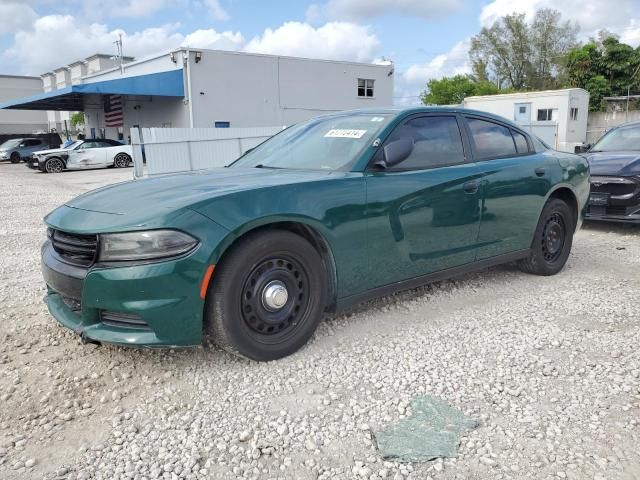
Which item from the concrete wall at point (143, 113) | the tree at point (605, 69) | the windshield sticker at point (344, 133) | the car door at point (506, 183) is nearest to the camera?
the windshield sticker at point (344, 133)

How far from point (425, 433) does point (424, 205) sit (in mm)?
1736

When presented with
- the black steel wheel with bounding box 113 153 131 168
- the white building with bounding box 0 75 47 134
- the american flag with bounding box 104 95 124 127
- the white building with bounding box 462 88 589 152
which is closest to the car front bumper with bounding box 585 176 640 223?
the black steel wheel with bounding box 113 153 131 168

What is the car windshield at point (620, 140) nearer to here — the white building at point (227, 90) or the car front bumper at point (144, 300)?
the car front bumper at point (144, 300)

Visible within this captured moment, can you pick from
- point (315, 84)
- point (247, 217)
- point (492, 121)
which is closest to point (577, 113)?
point (315, 84)

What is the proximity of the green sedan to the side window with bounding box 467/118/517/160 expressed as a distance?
0.04ft

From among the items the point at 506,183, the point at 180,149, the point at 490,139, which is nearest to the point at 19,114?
the point at 180,149

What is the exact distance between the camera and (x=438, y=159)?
4121mm

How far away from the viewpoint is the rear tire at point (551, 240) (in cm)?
500

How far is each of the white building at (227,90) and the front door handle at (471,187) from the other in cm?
2241

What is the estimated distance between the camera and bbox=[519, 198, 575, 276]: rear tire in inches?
197

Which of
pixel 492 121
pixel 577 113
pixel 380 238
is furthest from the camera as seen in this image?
pixel 577 113

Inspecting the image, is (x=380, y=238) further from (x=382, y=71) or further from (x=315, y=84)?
(x=382, y=71)

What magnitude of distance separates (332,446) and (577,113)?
108 ft

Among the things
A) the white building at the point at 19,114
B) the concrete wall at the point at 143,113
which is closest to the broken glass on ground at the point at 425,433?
the concrete wall at the point at 143,113
